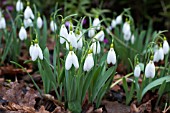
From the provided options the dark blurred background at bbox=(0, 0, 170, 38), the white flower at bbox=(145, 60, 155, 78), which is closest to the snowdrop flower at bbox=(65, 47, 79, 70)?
the white flower at bbox=(145, 60, 155, 78)

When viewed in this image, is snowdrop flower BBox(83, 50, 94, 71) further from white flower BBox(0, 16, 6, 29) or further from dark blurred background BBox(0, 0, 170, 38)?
dark blurred background BBox(0, 0, 170, 38)

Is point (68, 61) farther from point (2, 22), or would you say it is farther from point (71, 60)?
point (2, 22)

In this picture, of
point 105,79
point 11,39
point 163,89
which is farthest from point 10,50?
point 163,89

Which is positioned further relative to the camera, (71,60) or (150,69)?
(150,69)

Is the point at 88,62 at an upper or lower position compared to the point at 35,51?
lower

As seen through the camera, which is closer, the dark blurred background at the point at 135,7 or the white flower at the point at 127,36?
the white flower at the point at 127,36

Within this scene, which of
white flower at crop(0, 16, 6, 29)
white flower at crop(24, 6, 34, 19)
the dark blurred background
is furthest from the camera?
the dark blurred background

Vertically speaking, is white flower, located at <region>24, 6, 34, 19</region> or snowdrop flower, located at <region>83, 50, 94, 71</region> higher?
white flower, located at <region>24, 6, 34, 19</region>

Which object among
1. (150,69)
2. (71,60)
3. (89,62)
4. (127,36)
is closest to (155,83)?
(150,69)

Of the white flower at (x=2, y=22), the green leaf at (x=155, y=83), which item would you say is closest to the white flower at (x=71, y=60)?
the green leaf at (x=155, y=83)

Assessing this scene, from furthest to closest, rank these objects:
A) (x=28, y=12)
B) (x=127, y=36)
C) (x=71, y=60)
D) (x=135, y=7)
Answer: (x=135, y=7) < (x=127, y=36) < (x=28, y=12) < (x=71, y=60)

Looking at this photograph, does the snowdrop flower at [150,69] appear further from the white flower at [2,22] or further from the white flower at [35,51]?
the white flower at [2,22]
